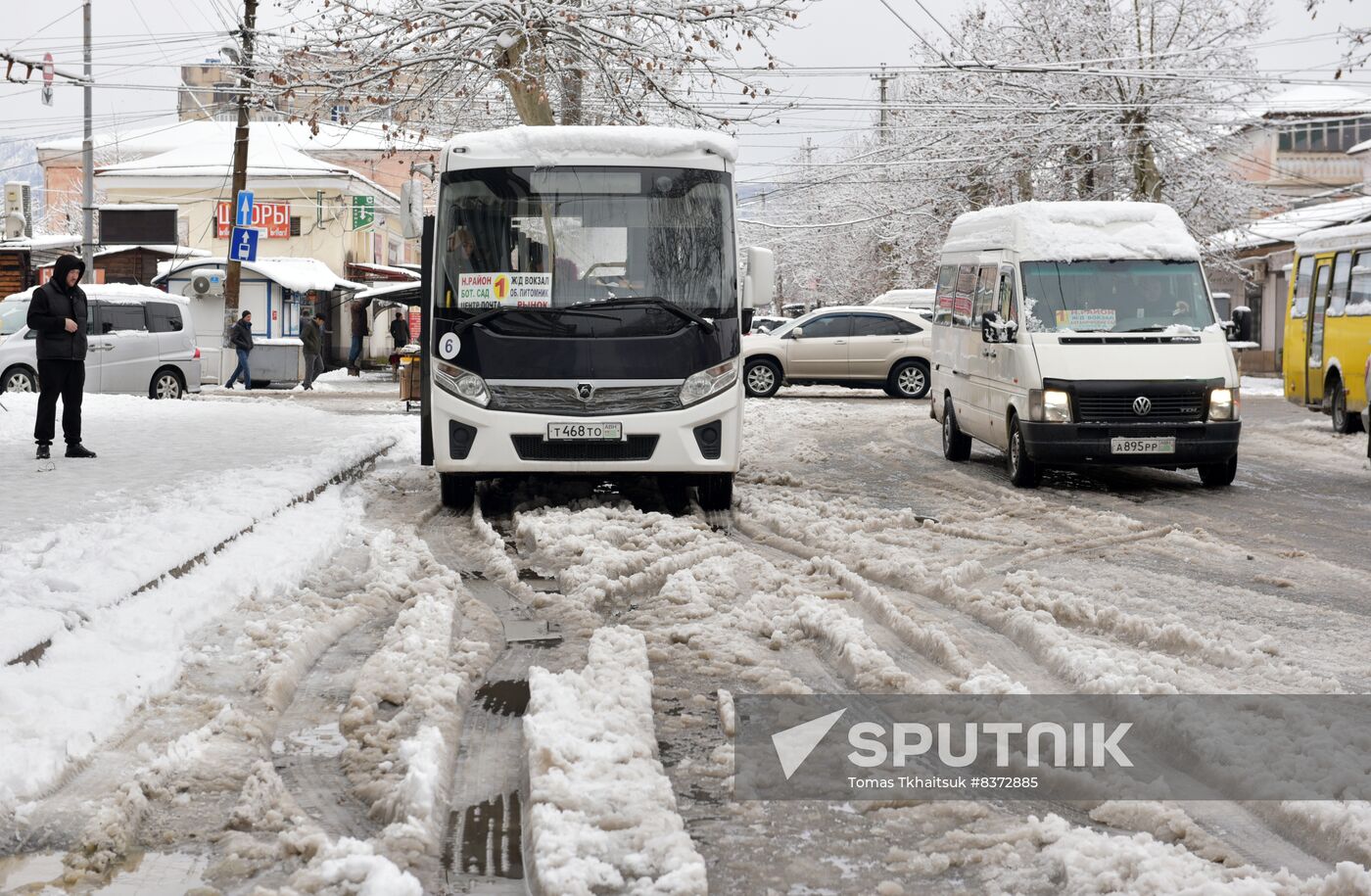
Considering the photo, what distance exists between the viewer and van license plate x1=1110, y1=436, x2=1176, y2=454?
13258mm

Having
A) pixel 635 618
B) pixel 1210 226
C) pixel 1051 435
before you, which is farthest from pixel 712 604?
pixel 1210 226

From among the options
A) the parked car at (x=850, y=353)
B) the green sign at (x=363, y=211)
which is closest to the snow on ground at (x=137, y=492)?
the parked car at (x=850, y=353)

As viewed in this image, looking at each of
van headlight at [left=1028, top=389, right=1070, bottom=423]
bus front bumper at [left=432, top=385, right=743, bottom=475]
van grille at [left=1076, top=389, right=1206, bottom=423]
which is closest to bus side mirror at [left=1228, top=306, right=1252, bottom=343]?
van grille at [left=1076, top=389, right=1206, bottom=423]

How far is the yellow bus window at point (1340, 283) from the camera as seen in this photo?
67.4ft

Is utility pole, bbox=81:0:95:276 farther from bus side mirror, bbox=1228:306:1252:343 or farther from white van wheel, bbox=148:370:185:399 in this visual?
bus side mirror, bbox=1228:306:1252:343

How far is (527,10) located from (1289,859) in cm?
2115

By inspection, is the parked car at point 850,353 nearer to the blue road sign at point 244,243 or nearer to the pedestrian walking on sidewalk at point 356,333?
the blue road sign at point 244,243

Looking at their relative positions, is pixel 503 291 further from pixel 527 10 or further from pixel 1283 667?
pixel 527 10

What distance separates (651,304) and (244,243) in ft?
77.4

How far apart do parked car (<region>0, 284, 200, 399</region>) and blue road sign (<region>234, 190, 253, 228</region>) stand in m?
6.56

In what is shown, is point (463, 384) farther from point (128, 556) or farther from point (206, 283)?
point (206, 283)

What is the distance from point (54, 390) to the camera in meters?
13.5

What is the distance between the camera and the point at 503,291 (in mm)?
11336

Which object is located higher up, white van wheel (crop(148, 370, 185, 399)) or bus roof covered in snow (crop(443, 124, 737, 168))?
bus roof covered in snow (crop(443, 124, 737, 168))
